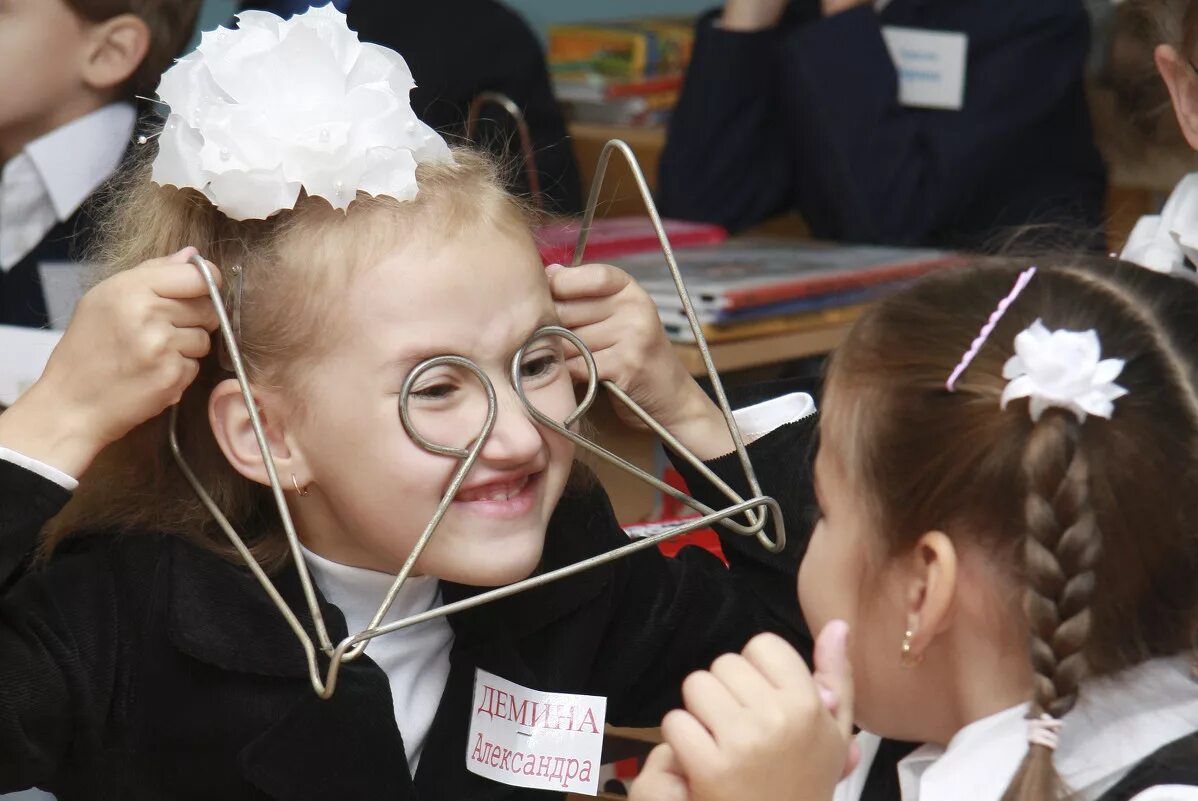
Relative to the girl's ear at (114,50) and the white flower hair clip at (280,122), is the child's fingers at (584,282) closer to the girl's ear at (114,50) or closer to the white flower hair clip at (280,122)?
the white flower hair clip at (280,122)

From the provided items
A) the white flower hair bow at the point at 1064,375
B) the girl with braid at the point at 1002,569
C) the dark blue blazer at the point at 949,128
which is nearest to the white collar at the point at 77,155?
the dark blue blazer at the point at 949,128

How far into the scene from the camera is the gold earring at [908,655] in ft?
3.01

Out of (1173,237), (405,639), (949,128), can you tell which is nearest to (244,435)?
(405,639)

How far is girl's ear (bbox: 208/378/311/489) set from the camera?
42.3 inches

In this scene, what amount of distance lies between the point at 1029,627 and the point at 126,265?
69cm

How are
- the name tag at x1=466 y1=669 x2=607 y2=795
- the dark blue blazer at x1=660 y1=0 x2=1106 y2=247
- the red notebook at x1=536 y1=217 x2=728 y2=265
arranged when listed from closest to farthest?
the name tag at x1=466 y1=669 x2=607 y2=795 → the red notebook at x1=536 y1=217 x2=728 y2=265 → the dark blue blazer at x1=660 y1=0 x2=1106 y2=247

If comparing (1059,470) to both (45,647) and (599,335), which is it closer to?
(599,335)

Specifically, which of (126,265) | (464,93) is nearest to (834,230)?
(464,93)

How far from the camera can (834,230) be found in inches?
99.7

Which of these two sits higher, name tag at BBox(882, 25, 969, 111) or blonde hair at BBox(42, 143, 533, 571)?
blonde hair at BBox(42, 143, 533, 571)

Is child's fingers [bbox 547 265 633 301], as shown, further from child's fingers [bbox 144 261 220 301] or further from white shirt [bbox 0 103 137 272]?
white shirt [bbox 0 103 137 272]

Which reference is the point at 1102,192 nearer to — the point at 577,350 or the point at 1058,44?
the point at 1058,44

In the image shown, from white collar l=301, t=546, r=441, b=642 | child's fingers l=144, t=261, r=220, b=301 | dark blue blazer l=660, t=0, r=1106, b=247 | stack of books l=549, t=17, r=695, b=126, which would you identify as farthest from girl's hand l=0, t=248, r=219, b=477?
stack of books l=549, t=17, r=695, b=126

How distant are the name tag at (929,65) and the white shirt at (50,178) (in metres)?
1.20
